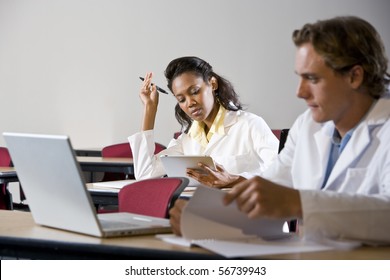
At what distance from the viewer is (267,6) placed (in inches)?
237

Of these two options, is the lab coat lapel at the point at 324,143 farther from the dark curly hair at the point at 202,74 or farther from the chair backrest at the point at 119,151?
the chair backrest at the point at 119,151

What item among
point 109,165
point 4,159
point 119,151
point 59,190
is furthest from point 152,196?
point 119,151

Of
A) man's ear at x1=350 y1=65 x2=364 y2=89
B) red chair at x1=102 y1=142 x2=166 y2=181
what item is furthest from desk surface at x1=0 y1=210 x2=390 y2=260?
red chair at x1=102 y1=142 x2=166 y2=181

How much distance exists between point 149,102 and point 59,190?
2.28 meters

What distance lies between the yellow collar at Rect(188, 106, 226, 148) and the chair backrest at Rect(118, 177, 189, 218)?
1190mm

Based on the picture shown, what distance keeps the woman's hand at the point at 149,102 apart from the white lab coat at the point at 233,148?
68mm

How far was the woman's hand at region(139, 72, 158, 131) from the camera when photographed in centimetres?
402

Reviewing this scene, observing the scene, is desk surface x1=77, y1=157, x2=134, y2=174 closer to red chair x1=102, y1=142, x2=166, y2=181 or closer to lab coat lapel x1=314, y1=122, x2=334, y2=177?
red chair x1=102, y1=142, x2=166, y2=181

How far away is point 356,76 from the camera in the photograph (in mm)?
1847

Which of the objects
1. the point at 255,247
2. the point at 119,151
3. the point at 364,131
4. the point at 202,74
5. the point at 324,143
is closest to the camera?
the point at 255,247

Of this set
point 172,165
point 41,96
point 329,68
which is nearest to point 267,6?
point 41,96

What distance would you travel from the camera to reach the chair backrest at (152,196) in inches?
96.8

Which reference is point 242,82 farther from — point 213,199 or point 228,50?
point 213,199

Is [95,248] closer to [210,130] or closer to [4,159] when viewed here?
[210,130]
